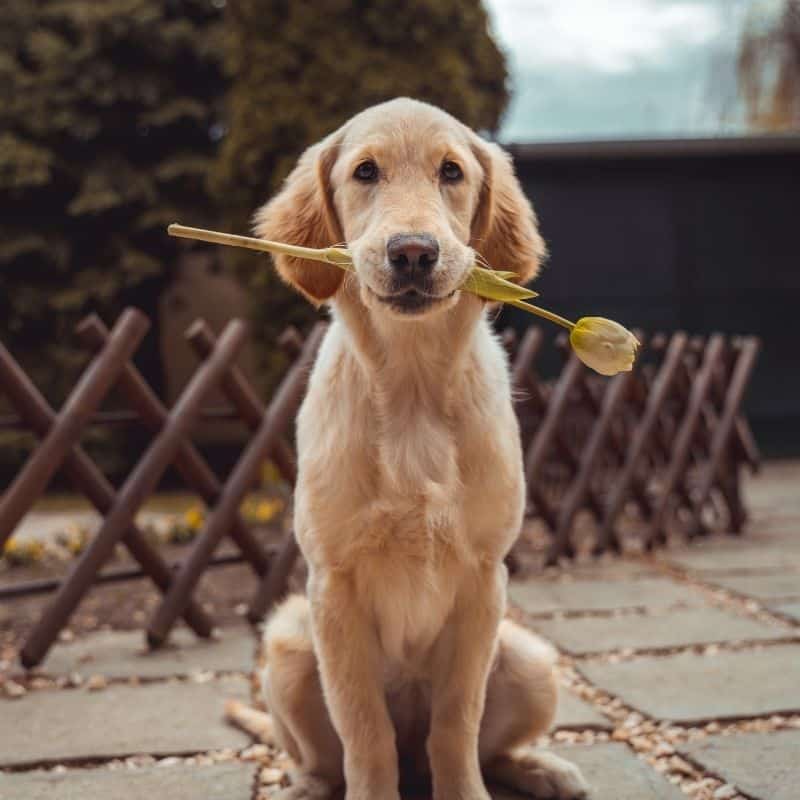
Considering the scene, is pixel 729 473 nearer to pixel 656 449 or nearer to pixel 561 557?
pixel 656 449

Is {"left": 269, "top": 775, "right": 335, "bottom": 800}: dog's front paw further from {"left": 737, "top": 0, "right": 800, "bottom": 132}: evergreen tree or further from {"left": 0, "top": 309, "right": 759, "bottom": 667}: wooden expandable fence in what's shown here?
{"left": 737, "top": 0, "right": 800, "bottom": 132}: evergreen tree

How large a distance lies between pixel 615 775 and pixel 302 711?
814 mm

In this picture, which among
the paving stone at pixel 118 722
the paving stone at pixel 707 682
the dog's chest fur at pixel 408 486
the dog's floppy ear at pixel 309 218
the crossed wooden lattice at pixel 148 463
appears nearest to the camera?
the dog's chest fur at pixel 408 486

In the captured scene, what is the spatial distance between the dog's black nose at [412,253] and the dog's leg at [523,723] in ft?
3.50

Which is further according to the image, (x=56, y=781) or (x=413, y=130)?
(x=56, y=781)

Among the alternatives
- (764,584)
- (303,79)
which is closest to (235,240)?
(764,584)

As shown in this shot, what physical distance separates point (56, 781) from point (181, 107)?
8219 millimetres

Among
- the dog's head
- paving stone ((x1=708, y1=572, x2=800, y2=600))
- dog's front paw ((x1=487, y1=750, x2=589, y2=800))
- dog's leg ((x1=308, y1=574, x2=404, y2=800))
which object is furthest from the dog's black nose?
paving stone ((x1=708, y1=572, x2=800, y2=600))

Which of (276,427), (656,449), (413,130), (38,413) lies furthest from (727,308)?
(413,130)

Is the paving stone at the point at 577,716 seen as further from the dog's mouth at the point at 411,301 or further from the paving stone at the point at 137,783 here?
the dog's mouth at the point at 411,301

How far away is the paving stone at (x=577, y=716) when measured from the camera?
2932 millimetres

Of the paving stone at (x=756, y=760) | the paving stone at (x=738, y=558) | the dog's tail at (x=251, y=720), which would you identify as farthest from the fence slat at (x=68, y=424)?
the paving stone at (x=738, y=558)

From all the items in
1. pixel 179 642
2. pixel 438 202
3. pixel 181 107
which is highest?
pixel 181 107

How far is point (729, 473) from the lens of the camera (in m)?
6.75
